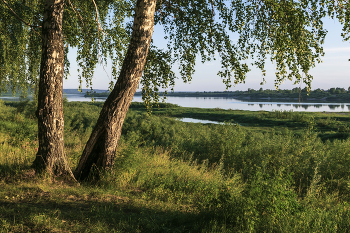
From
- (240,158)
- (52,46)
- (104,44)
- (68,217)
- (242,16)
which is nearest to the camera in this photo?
(68,217)

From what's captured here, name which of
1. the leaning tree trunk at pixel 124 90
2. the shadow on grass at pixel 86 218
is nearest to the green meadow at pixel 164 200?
the shadow on grass at pixel 86 218

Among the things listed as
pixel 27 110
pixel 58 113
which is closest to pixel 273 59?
pixel 58 113

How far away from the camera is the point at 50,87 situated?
196 inches

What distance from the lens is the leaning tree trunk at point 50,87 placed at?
496 cm

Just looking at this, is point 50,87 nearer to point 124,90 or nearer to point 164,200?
point 124,90

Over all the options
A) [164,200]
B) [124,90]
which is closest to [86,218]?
[164,200]

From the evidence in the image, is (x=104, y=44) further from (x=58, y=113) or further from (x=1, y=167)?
(x=1, y=167)

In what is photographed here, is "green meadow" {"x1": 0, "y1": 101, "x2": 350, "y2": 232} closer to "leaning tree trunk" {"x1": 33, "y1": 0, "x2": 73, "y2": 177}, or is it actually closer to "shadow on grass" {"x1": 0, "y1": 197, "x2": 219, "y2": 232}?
"shadow on grass" {"x1": 0, "y1": 197, "x2": 219, "y2": 232}

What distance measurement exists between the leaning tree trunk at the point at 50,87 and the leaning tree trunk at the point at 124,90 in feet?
2.63

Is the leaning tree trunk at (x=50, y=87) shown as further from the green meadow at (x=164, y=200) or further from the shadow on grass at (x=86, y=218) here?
the shadow on grass at (x=86, y=218)

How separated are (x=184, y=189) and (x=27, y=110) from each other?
14524 mm

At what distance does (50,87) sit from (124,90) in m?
1.40

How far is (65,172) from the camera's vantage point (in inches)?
205

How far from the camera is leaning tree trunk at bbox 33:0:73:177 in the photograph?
4.96 metres
